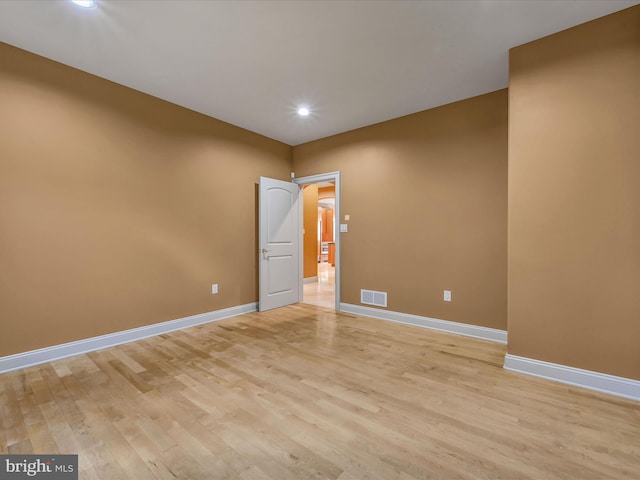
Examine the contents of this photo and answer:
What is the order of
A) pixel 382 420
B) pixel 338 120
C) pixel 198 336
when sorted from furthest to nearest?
pixel 338 120 → pixel 198 336 → pixel 382 420

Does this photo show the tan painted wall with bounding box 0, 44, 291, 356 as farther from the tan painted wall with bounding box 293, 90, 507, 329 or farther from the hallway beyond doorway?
the tan painted wall with bounding box 293, 90, 507, 329

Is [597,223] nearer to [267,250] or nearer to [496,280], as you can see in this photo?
[496,280]

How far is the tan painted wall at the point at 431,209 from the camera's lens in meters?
3.24

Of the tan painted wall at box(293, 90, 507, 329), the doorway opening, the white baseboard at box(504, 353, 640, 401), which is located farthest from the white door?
the white baseboard at box(504, 353, 640, 401)

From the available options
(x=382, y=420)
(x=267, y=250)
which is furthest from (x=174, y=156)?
(x=382, y=420)

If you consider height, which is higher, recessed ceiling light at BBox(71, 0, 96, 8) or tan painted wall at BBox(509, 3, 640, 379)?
recessed ceiling light at BBox(71, 0, 96, 8)

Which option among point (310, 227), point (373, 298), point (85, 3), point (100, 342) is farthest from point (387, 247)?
point (85, 3)

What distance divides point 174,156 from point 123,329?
2094mm

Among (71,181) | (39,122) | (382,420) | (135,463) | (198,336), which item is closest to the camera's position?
(135,463)

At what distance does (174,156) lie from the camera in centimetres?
355

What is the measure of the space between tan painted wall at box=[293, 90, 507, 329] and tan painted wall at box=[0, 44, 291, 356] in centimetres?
189

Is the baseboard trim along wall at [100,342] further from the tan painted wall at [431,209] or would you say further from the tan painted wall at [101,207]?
the tan painted wall at [431,209]

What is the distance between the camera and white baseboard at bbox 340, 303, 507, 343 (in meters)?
3.21

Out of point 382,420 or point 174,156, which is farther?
point 174,156
